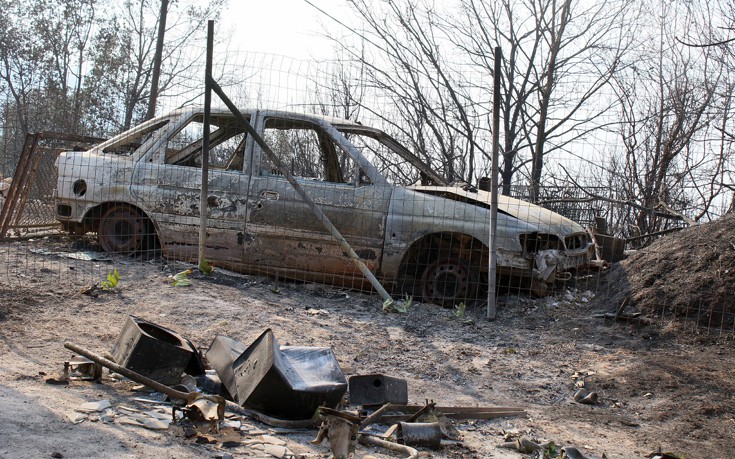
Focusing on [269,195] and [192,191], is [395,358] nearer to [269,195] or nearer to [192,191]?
[269,195]

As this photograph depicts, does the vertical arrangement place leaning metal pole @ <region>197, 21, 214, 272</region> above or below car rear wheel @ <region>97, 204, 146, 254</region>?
above

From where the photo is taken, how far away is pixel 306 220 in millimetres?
6797

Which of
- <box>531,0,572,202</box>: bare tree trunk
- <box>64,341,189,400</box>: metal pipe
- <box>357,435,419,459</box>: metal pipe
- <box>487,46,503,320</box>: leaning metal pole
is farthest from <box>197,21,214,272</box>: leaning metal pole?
<box>531,0,572,202</box>: bare tree trunk

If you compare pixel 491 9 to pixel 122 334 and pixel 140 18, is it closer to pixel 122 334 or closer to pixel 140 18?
pixel 122 334

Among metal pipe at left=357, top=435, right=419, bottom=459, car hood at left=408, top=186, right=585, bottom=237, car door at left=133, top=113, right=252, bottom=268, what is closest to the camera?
metal pipe at left=357, top=435, right=419, bottom=459

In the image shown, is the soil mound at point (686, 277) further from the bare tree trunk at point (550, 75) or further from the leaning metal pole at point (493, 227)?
the bare tree trunk at point (550, 75)

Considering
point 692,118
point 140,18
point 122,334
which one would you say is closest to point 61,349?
point 122,334

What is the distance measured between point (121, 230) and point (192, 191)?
0.98 m

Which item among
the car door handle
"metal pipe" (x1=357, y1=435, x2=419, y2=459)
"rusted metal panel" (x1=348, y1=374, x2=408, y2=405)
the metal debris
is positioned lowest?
"metal pipe" (x1=357, y1=435, x2=419, y2=459)

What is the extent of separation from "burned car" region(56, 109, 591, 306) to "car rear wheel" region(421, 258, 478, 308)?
10mm

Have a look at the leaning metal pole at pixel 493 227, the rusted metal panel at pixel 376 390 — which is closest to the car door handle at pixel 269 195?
the leaning metal pole at pixel 493 227

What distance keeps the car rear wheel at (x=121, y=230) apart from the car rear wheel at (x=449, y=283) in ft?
10.1

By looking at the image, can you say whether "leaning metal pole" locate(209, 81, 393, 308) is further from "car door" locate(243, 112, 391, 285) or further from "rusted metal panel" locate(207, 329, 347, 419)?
"rusted metal panel" locate(207, 329, 347, 419)

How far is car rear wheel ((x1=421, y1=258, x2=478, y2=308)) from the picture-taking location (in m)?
6.71
